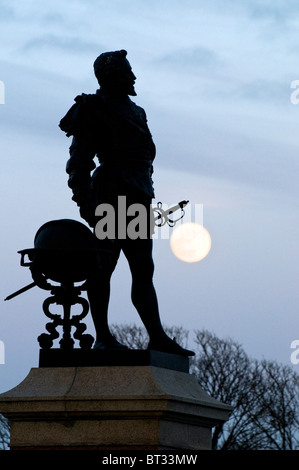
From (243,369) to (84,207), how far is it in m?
46.8

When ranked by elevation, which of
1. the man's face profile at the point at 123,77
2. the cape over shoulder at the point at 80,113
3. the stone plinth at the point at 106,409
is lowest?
the stone plinth at the point at 106,409

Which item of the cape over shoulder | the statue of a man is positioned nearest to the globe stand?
the statue of a man

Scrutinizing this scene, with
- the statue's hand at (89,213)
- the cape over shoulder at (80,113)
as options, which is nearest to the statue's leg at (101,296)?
the statue's hand at (89,213)

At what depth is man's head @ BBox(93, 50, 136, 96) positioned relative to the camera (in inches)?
540

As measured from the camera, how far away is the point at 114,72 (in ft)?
45.0

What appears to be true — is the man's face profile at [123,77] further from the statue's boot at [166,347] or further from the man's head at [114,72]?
the statue's boot at [166,347]

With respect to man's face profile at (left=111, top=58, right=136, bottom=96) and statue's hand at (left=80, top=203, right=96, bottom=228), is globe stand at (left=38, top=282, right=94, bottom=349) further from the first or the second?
man's face profile at (left=111, top=58, right=136, bottom=96)

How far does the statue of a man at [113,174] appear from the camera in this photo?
1333 centimetres

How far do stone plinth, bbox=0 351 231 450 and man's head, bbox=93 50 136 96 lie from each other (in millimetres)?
2888

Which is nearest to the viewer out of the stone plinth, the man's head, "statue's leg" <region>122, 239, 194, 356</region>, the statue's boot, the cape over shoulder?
the stone plinth

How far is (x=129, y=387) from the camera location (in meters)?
12.5

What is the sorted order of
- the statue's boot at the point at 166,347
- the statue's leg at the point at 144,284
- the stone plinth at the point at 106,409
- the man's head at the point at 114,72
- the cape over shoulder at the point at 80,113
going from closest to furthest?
the stone plinth at the point at 106,409 < the statue's boot at the point at 166,347 < the statue's leg at the point at 144,284 < the cape over shoulder at the point at 80,113 < the man's head at the point at 114,72
